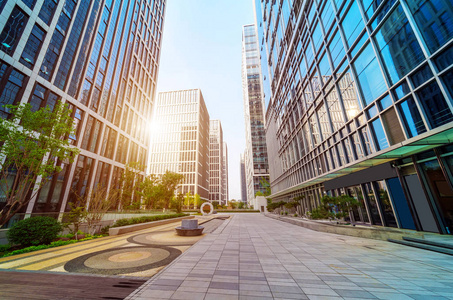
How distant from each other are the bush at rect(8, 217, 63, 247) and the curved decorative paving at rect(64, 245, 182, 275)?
3.90 metres

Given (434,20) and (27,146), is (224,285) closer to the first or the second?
(27,146)

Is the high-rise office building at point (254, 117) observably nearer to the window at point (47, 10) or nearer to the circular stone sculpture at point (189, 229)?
the circular stone sculpture at point (189, 229)

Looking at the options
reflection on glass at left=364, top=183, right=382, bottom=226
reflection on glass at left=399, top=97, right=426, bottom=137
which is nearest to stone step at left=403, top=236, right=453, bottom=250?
reflection on glass at left=364, top=183, right=382, bottom=226

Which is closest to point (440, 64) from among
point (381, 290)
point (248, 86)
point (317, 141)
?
point (381, 290)

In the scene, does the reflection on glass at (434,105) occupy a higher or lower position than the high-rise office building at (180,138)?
lower

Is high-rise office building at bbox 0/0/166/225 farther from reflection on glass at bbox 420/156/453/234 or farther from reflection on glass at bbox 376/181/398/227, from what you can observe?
reflection on glass at bbox 376/181/398/227

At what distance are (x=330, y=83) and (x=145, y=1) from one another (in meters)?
53.5

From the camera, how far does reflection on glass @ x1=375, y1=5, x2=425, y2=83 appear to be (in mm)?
9047

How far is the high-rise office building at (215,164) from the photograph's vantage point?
112 meters

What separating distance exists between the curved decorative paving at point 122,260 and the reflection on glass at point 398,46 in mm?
16055

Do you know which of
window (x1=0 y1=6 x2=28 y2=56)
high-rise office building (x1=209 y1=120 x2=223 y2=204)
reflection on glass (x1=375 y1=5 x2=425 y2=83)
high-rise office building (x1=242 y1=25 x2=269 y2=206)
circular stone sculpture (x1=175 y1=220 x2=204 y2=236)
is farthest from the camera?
high-rise office building (x1=209 y1=120 x2=223 y2=204)

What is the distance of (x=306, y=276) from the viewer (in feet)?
15.8

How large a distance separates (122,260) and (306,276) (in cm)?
710

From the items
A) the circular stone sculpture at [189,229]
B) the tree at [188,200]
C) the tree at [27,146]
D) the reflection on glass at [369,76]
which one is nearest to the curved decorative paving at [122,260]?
the circular stone sculpture at [189,229]
